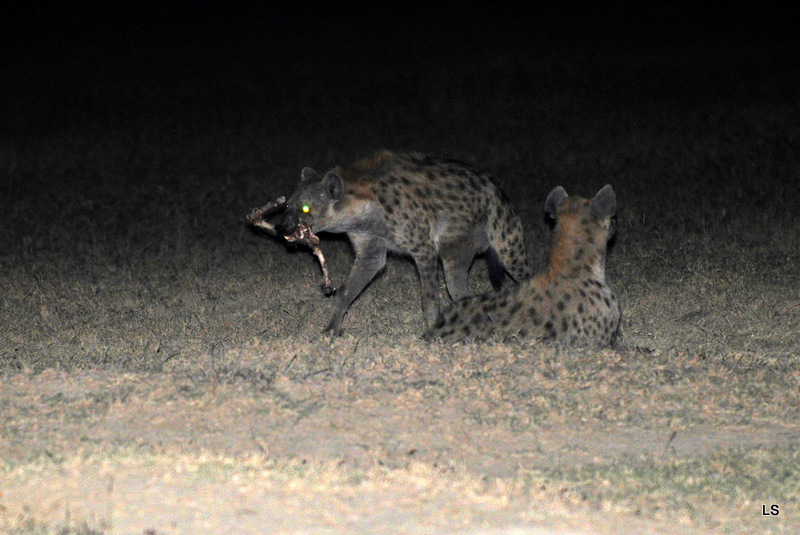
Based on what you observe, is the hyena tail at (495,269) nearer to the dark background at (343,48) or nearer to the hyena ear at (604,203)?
the hyena ear at (604,203)

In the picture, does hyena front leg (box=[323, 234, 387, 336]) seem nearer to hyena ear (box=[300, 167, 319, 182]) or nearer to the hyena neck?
hyena ear (box=[300, 167, 319, 182])

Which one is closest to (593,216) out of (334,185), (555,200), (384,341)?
(555,200)

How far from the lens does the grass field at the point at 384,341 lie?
347cm

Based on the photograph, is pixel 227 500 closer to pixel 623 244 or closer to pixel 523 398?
pixel 523 398

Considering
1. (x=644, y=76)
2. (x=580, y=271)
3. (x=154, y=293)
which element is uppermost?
(x=644, y=76)

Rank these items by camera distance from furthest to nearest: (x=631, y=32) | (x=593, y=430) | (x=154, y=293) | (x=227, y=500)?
(x=631, y=32) < (x=154, y=293) < (x=593, y=430) < (x=227, y=500)

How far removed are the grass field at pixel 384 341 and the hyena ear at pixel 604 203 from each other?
65 centimetres

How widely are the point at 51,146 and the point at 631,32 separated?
977 cm

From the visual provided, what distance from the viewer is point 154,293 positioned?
278 inches

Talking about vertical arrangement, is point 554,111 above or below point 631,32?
below

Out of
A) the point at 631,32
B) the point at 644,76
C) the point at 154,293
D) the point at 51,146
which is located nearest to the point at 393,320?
the point at 154,293

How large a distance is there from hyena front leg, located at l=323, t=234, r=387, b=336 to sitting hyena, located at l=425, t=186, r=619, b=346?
0.94m

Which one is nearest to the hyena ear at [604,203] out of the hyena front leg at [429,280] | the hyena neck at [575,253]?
the hyena neck at [575,253]

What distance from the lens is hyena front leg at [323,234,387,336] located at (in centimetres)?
620
